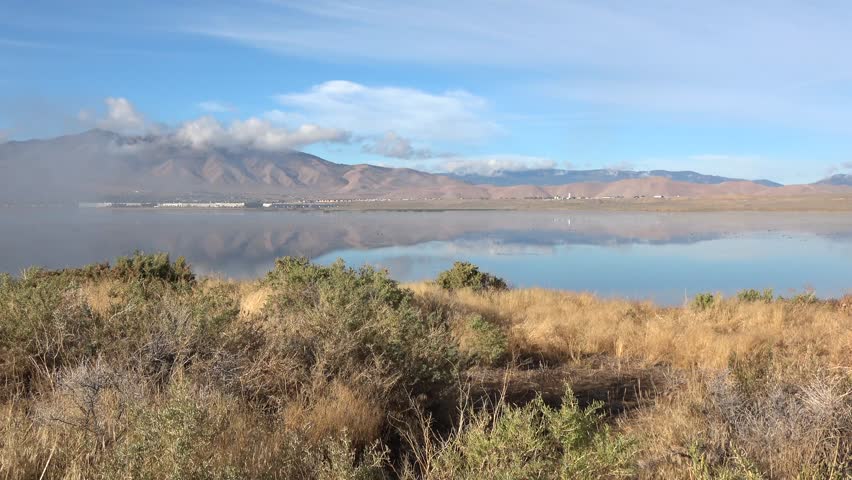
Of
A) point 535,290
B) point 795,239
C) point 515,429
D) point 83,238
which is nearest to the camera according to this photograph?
point 515,429

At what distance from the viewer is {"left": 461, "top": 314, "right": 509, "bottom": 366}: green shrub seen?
24.1ft

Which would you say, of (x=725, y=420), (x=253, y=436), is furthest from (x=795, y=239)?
(x=253, y=436)

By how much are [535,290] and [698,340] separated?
22.3 feet

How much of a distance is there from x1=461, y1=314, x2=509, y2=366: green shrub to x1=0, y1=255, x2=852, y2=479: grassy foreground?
32 millimetres

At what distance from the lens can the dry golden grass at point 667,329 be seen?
8.12m

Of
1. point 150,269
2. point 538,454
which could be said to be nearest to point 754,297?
point 538,454

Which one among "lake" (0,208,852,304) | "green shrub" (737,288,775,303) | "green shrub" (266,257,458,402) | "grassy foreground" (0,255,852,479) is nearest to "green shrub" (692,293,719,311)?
"green shrub" (737,288,775,303)

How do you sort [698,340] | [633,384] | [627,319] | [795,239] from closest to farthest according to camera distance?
[633,384] → [698,340] → [627,319] → [795,239]

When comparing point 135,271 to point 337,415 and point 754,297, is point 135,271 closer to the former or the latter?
point 337,415

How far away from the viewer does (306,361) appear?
5.14 m

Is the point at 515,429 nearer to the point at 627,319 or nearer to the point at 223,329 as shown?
the point at 223,329

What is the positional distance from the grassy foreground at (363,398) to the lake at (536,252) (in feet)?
36.7

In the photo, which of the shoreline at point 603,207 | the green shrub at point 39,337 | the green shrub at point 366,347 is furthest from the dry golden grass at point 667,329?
the shoreline at point 603,207

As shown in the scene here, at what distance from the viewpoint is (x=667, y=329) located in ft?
31.4
